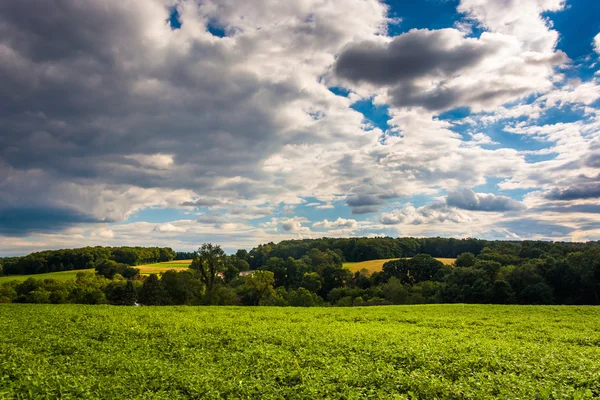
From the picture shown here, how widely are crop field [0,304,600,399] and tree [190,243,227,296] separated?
51.2m

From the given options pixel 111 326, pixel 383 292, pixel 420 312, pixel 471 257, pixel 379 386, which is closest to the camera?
pixel 379 386

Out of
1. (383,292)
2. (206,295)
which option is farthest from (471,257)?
(206,295)

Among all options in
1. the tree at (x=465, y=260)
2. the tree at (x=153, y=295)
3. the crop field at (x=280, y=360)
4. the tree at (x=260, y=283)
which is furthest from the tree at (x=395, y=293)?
the crop field at (x=280, y=360)

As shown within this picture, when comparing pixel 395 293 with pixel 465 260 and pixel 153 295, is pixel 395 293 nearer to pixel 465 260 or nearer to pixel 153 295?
pixel 465 260

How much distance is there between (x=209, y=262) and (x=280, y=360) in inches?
2641

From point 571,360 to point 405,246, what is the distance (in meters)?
176

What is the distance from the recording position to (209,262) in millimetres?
80375

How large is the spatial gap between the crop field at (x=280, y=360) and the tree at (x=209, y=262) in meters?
51.2

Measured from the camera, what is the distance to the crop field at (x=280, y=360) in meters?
13.1

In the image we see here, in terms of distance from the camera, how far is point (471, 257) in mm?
110688

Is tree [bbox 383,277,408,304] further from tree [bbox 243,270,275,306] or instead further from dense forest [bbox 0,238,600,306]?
tree [bbox 243,270,275,306]

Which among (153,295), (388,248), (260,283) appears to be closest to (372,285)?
(260,283)

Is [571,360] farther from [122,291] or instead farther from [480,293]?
[122,291]

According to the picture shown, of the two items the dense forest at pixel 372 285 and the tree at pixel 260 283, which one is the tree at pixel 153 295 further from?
the tree at pixel 260 283
